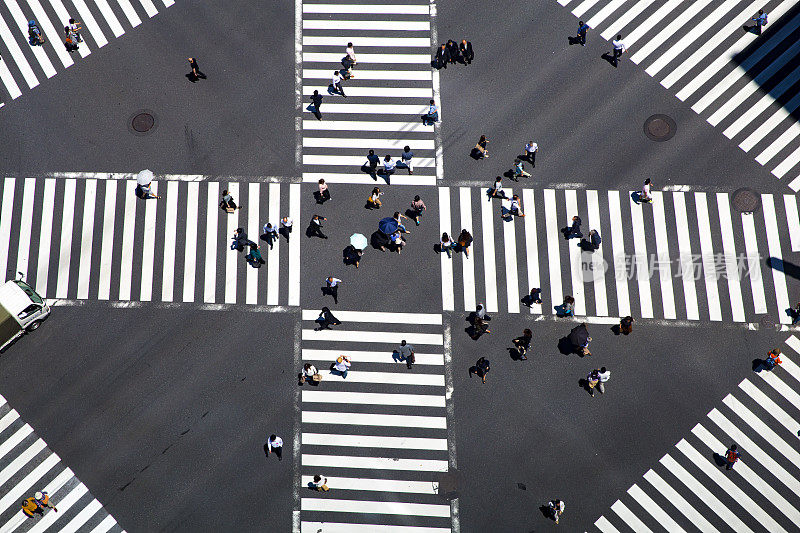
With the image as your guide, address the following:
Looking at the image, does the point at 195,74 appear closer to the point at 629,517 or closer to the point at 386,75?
the point at 386,75

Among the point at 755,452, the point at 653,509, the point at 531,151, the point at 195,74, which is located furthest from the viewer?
the point at 195,74

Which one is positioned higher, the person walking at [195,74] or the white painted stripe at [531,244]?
the person walking at [195,74]

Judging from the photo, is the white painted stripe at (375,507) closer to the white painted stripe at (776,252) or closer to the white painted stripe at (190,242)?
the white painted stripe at (190,242)

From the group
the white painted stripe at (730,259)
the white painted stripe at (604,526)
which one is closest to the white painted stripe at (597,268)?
the white painted stripe at (730,259)

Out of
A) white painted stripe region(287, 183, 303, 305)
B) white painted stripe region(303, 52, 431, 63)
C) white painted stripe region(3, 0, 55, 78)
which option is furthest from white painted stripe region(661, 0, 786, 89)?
white painted stripe region(3, 0, 55, 78)

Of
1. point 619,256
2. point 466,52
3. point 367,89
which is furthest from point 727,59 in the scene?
point 367,89
